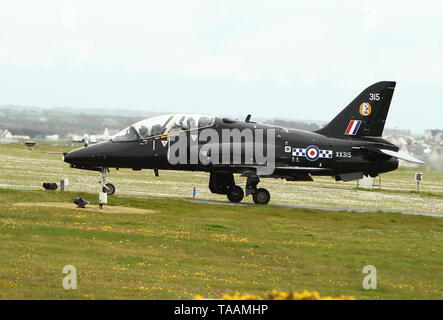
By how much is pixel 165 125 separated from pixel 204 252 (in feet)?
53.6

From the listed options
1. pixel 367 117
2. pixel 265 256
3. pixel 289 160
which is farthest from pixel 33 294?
pixel 367 117

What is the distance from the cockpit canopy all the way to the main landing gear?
10.3 feet

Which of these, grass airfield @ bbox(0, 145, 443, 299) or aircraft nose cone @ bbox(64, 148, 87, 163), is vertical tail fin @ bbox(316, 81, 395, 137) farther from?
aircraft nose cone @ bbox(64, 148, 87, 163)

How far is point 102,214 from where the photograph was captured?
34.6m

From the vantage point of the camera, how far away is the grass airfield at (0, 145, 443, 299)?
20719 mm

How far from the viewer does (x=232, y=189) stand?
147ft

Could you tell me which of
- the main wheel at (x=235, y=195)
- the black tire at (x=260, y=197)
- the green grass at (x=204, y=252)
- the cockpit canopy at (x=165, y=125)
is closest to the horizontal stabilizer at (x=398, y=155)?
the green grass at (x=204, y=252)

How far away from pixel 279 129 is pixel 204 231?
13.6m

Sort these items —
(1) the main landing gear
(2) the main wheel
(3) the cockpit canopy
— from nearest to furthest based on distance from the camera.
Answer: (3) the cockpit canopy → (1) the main landing gear → (2) the main wheel

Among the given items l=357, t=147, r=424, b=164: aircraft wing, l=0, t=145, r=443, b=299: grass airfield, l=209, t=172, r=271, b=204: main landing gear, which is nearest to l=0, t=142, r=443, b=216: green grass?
l=209, t=172, r=271, b=204: main landing gear

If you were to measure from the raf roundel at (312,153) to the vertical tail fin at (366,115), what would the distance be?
5.39 feet

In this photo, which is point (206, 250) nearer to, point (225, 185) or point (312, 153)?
point (225, 185)
